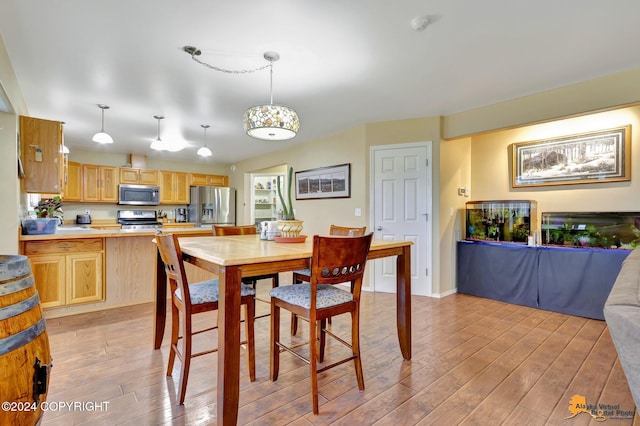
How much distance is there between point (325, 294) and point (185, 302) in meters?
0.75

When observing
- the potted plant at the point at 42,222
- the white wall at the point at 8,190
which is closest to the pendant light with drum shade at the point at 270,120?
the white wall at the point at 8,190

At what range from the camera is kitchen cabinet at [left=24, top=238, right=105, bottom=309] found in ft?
9.27

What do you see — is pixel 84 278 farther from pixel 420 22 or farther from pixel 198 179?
pixel 198 179

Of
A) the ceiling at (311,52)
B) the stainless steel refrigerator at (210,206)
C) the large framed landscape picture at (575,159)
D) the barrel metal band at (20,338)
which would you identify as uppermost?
the ceiling at (311,52)

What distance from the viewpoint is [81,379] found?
73.0 inches

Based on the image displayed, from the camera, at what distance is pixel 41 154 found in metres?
2.95

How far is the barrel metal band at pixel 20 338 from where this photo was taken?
2.65ft

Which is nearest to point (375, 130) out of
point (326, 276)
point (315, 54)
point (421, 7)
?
point (315, 54)

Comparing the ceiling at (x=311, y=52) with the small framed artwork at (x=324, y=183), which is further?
the small framed artwork at (x=324, y=183)

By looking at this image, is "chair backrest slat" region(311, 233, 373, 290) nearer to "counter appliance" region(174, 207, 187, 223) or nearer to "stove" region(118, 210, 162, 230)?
"stove" region(118, 210, 162, 230)

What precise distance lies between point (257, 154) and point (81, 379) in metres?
4.82

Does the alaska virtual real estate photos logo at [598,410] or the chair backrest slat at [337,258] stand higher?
the chair backrest slat at [337,258]

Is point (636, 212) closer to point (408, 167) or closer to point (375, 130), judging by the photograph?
point (408, 167)

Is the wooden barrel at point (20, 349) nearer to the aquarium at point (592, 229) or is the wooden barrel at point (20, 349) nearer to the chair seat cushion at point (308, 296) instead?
the chair seat cushion at point (308, 296)
